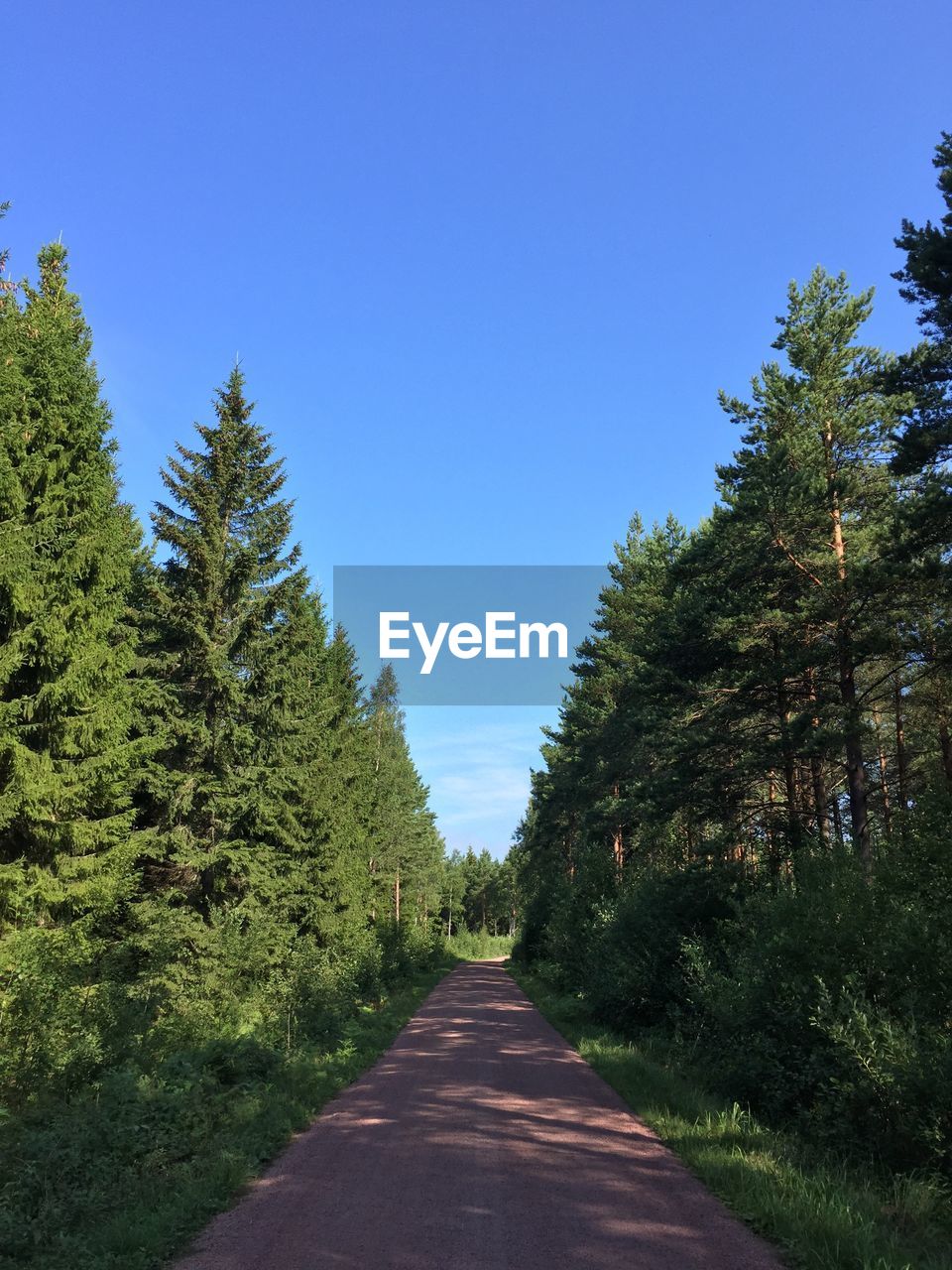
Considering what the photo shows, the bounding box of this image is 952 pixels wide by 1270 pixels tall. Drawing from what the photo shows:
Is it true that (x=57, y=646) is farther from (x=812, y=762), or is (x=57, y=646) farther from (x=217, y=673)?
(x=812, y=762)

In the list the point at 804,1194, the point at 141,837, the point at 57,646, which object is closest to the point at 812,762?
the point at 804,1194

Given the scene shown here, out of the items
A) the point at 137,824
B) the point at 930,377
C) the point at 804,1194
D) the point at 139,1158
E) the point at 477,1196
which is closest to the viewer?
the point at 804,1194

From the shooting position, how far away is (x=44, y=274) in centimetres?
2070

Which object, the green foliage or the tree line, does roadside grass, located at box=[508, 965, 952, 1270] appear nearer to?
the green foliage

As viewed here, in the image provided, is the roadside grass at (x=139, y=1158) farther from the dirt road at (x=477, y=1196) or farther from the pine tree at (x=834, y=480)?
the pine tree at (x=834, y=480)

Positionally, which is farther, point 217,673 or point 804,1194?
point 217,673

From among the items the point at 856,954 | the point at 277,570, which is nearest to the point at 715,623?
the point at 856,954

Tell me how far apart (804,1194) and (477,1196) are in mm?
2987

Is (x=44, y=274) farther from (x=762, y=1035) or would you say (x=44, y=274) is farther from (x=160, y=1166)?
(x=762, y=1035)

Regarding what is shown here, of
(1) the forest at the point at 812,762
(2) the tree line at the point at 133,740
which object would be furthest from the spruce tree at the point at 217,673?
(1) the forest at the point at 812,762

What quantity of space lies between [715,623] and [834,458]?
5.19 meters

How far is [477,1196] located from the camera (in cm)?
714

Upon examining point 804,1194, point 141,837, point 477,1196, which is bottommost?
point 477,1196

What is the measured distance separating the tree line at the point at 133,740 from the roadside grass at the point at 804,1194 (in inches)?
309
